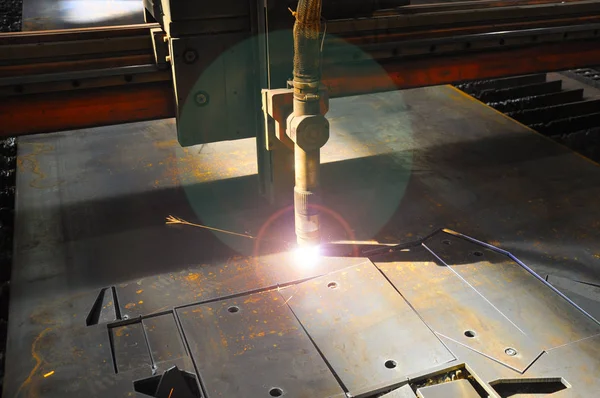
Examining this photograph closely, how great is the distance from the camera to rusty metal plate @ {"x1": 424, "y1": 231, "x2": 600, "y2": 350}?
6.80 feet

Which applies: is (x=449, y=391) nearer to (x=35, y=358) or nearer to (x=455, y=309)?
(x=455, y=309)

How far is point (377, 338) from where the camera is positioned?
79.6 inches

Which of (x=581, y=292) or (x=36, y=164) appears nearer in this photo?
(x=581, y=292)

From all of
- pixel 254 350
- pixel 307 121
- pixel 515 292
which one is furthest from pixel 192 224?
pixel 515 292

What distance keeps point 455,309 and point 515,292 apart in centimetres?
26

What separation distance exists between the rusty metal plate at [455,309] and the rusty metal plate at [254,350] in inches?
17.8

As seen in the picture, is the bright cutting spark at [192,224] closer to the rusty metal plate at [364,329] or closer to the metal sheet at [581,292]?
the rusty metal plate at [364,329]

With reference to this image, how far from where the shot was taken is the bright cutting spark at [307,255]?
2445mm

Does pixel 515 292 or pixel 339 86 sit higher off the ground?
pixel 339 86

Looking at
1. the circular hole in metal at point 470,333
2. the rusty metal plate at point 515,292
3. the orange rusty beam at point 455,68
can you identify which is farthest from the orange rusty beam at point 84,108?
the circular hole in metal at point 470,333

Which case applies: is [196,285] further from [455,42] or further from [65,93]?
[455,42]

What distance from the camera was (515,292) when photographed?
2262mm

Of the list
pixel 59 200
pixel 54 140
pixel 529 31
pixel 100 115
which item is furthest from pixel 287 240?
pixel 54 140

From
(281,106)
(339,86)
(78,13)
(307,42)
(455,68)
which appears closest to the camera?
(307,42)
